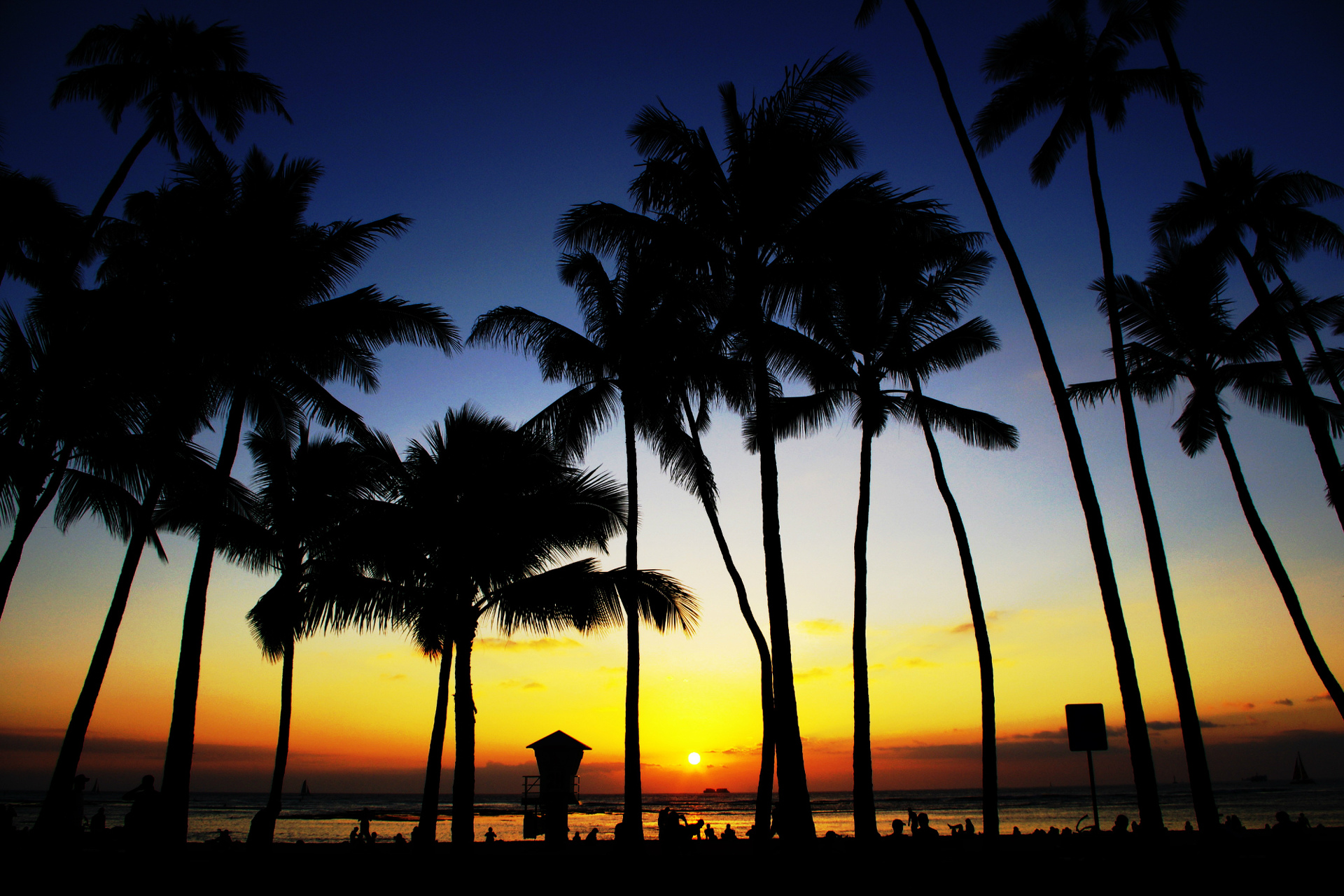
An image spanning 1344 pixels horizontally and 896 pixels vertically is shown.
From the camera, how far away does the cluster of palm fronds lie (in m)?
13.8

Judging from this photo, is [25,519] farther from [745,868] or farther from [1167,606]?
[1167,606]

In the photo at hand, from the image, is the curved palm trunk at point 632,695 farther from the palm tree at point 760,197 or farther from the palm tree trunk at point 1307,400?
the palm tree trunk at point 1307,400

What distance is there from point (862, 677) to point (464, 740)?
8.95 meters

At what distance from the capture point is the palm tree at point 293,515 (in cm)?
2009

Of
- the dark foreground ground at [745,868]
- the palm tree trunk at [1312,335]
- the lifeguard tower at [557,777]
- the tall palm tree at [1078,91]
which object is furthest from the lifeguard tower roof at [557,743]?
the palm tree trunk at [1312,335]

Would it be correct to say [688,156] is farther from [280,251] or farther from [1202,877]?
[1202,877]

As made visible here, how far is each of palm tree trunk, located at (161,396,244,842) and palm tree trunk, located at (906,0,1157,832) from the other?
44.2ft

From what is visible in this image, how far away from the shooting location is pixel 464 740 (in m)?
17.2

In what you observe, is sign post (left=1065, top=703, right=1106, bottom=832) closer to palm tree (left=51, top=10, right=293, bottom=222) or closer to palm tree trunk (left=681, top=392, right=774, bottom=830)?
palm tree trunk (left=681, top=392, right=774, bottom=830)

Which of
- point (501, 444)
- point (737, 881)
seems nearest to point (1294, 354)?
point (737, 881)

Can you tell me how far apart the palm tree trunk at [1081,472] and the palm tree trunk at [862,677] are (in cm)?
507

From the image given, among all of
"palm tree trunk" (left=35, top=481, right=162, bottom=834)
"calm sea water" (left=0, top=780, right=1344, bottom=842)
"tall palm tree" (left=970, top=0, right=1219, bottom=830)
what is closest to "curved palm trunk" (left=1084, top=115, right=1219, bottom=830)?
"tall palm tree" (left=970, top=0, right=1219, bottom=830)

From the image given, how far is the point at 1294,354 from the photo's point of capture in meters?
14.8

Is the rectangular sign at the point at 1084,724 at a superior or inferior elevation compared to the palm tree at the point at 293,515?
inferior
